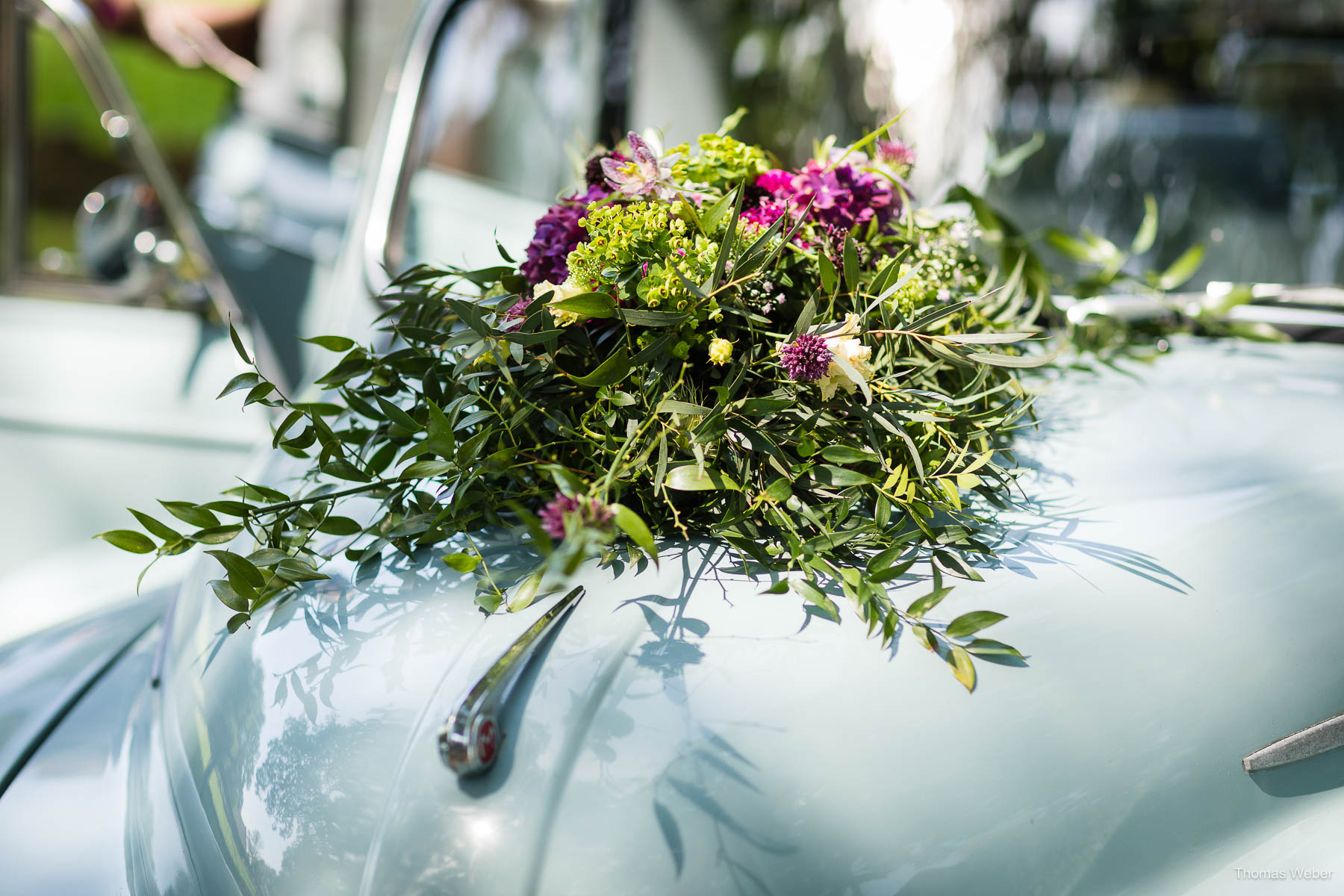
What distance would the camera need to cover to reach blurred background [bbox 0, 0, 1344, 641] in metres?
2.21

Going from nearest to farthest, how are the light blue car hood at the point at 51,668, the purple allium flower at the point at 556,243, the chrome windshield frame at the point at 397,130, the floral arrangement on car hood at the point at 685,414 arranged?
the floral arrangement on car hood at the point at 685,414, the purple allium flower at the point at 556,243, the light blue car hood at the point at 51,668, the chrome windshield frame at the point at 397,130

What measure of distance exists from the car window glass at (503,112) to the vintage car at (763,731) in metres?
1.14

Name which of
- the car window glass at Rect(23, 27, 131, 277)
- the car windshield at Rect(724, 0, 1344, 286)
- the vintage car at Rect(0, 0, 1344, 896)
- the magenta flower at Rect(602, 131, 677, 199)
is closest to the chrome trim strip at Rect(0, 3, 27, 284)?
the car windshield at Rect(724, 0, 1344, 286)

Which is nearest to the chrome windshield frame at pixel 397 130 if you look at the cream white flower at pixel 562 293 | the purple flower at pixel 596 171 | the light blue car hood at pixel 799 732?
the purple flower at pixel 596 171

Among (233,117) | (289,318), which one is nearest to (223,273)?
(289,318)

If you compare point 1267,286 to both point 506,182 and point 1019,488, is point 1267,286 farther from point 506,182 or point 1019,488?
point 506,182

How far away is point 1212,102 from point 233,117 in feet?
10.4

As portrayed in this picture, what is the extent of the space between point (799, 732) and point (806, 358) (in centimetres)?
38

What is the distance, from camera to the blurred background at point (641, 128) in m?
2.21

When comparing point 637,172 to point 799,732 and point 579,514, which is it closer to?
point 579,514

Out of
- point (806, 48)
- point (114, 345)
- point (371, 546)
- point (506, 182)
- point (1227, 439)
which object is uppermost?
point (806, 48)

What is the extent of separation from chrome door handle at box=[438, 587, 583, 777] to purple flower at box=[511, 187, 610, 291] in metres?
0.49

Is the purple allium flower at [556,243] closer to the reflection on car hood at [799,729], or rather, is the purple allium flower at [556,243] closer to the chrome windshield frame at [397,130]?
the reflection on car hood at [799,729]

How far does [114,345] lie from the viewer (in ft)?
9.66
